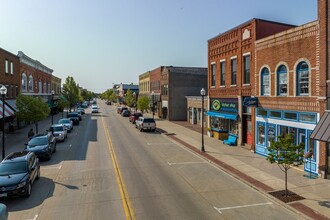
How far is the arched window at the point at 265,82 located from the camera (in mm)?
21059

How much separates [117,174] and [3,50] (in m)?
26.3

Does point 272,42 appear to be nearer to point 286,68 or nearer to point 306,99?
point 286,68

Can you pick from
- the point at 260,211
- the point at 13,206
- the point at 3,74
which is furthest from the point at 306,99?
the point at 3,74

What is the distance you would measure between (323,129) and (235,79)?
38.6ft

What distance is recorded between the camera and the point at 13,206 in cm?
1155

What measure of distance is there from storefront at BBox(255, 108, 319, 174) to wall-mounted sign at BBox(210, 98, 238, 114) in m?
3.53

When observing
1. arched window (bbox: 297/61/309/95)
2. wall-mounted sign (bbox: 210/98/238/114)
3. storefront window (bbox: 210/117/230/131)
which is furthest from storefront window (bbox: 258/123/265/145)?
storefront window (bbox: 210/117/230/131)

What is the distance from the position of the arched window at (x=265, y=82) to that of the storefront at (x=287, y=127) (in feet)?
4.20

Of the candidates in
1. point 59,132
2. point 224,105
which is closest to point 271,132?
point 224,105

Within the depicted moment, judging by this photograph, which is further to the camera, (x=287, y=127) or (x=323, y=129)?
(x=287, y=127)

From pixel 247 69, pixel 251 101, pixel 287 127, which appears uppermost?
pixel 247 69

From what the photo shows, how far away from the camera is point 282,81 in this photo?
1938 cm

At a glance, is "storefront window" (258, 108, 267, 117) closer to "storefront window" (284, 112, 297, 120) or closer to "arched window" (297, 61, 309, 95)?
"storefront window" (284, 112, 297, 120)

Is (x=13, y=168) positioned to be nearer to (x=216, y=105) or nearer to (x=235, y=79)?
(x=235, y=79)
